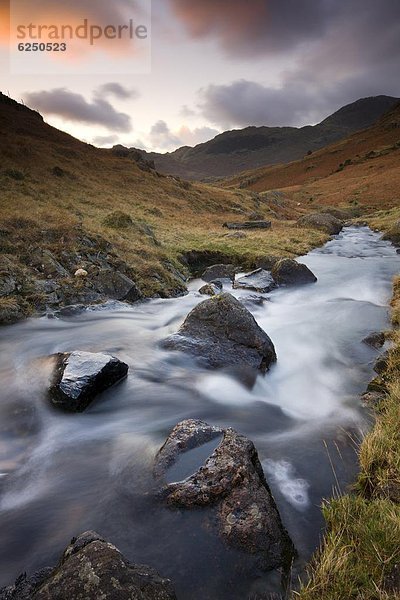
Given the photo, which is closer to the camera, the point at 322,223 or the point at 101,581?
the point at 101,581

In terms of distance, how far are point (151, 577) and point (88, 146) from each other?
180 feet

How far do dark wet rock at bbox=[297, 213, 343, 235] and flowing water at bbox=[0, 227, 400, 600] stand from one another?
997 inches

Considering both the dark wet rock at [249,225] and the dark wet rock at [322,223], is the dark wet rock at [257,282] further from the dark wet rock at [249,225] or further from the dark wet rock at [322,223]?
the dark wet rock at [322,223]

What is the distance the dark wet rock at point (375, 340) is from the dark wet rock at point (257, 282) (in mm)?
6069

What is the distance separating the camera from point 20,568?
390 cm

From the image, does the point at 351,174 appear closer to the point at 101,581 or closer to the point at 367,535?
the point at 367,535

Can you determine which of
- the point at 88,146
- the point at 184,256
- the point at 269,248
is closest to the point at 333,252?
the point at 269,248

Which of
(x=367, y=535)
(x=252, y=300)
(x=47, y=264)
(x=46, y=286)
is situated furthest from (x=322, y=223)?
(x=367, y=535)

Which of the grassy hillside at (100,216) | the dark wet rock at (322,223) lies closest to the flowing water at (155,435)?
the grassy hillside at (100,216)

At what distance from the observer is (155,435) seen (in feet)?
20.6

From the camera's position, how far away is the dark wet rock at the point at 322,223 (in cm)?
3619

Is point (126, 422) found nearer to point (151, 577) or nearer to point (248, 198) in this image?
point (151, 577)

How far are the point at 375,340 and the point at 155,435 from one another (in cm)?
651

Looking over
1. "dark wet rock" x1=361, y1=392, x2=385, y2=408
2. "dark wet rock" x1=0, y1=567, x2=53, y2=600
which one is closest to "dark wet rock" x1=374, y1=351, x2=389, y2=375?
"dark wet rock" x1=361, y1=392, x2=385, y2=408
